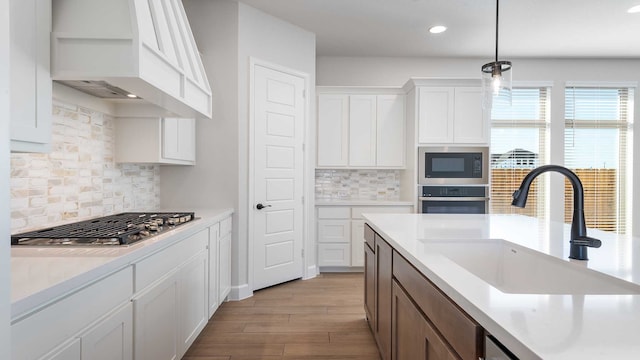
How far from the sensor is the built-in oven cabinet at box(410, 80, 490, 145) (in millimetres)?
4180

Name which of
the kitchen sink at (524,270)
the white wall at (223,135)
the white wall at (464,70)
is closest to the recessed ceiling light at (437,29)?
the white wall at (464,70)

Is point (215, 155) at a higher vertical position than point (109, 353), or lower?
higher

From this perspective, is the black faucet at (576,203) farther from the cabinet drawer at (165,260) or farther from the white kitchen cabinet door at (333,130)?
the white kitchen cabinet door at (333,130)

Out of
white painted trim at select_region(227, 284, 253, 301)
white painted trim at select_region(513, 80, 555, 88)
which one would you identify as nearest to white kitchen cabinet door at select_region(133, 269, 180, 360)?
white painted trim at select_region(227, 284, 253, 301)

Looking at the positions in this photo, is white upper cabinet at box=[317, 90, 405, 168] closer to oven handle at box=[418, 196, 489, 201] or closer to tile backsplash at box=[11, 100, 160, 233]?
oven handle at box=[418, 196, 489, 201]

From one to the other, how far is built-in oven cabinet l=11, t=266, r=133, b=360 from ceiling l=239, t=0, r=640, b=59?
9.44 feet

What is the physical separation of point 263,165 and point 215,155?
0.47 metres

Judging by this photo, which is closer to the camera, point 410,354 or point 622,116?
point 410,354

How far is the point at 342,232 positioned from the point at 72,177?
2856 mm

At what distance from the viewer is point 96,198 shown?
2.35m

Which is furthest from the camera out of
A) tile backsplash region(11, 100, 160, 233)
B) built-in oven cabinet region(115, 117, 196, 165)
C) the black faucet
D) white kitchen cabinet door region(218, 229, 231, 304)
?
white kitchen cabinet door region(218, 229, 231, 304)

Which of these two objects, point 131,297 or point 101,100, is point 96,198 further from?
point 131,297

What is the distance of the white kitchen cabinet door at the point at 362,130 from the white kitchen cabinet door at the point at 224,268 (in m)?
1.99

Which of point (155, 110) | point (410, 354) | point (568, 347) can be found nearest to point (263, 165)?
point (155, 110)
